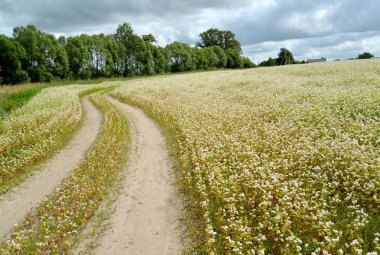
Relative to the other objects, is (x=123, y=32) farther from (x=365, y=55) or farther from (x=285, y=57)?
(x=365, y=55)

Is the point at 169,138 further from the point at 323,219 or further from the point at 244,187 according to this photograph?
the point at 323,219

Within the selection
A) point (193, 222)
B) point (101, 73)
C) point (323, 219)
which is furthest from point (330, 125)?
point (101, 73)

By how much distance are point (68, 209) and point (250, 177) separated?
598 centimetres

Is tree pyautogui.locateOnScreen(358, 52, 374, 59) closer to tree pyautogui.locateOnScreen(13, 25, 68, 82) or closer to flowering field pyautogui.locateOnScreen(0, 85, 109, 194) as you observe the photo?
tree pyautogui.locateOnScreen(13, 25, 68, 82)

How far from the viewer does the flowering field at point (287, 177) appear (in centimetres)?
791

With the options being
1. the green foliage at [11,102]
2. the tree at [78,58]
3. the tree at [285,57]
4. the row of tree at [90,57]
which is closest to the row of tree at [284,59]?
the tree at [285,57]

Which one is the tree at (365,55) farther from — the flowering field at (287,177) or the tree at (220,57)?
the flowering field at (287,177)

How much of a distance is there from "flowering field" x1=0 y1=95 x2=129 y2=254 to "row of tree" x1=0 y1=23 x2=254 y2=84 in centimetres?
6064

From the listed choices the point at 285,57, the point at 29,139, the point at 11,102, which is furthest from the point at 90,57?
the point at 285,57

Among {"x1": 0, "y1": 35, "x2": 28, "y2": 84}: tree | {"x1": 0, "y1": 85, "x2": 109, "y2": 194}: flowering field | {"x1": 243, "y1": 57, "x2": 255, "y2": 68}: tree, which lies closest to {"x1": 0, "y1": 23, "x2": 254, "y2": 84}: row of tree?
{"x1": 0, "y1": 35, "x2": 28, "y2": 84}: tree

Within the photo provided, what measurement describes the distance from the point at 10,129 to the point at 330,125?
751 inches

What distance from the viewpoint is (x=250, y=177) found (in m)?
10.9

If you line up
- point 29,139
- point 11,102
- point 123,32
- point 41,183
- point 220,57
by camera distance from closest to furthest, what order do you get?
point 41,183, point 29,139, point 11,102, point 123,32, point 220,57

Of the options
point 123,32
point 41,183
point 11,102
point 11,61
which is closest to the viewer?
point 41,183
